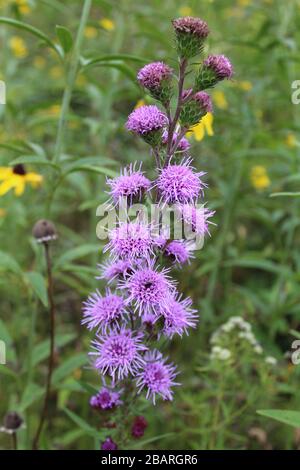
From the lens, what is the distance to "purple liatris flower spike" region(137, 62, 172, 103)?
1356 mm

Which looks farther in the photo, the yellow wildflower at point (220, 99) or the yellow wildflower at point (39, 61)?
the yellow wildflower at point (39, 61)

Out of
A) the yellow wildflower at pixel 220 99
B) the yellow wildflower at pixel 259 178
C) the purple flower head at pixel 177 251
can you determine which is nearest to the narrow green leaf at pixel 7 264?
the purple flower head at pixel 177 251

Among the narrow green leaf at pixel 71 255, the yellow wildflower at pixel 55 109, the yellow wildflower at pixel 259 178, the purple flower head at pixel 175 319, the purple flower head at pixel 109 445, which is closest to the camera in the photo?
the purple flower head at pixel 175 319

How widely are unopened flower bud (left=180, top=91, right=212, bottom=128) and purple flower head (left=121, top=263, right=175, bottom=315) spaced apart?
0.36m

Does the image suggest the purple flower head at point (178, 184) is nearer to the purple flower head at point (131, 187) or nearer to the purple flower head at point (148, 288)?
the purple flower head at point (131, 187)

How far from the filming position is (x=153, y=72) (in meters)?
1.36

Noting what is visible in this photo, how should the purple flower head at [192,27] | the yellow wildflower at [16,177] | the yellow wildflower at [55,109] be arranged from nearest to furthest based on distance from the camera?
the purple flower head at [192,27]
the yellow wildflower at [16,177]
the yellow wildflower at [55,109]

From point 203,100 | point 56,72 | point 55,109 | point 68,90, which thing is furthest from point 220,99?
point 203,100

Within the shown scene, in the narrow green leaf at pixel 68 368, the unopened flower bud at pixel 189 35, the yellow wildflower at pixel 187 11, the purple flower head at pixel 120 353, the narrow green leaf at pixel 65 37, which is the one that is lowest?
the narrow green leaf at pixel 68 368

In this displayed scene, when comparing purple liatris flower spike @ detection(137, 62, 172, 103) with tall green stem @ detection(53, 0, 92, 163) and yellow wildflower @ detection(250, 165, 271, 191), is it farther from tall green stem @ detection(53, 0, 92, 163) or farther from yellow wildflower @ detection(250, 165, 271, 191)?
yellow wildflower @ detection(250, 165, 271, 191)

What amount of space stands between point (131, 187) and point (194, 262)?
61.6 inches

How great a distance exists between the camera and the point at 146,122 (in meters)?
1.35

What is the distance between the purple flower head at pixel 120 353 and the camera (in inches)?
55.5

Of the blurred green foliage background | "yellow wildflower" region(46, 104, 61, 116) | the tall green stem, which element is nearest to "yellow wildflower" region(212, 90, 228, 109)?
the blurred green foliage background
